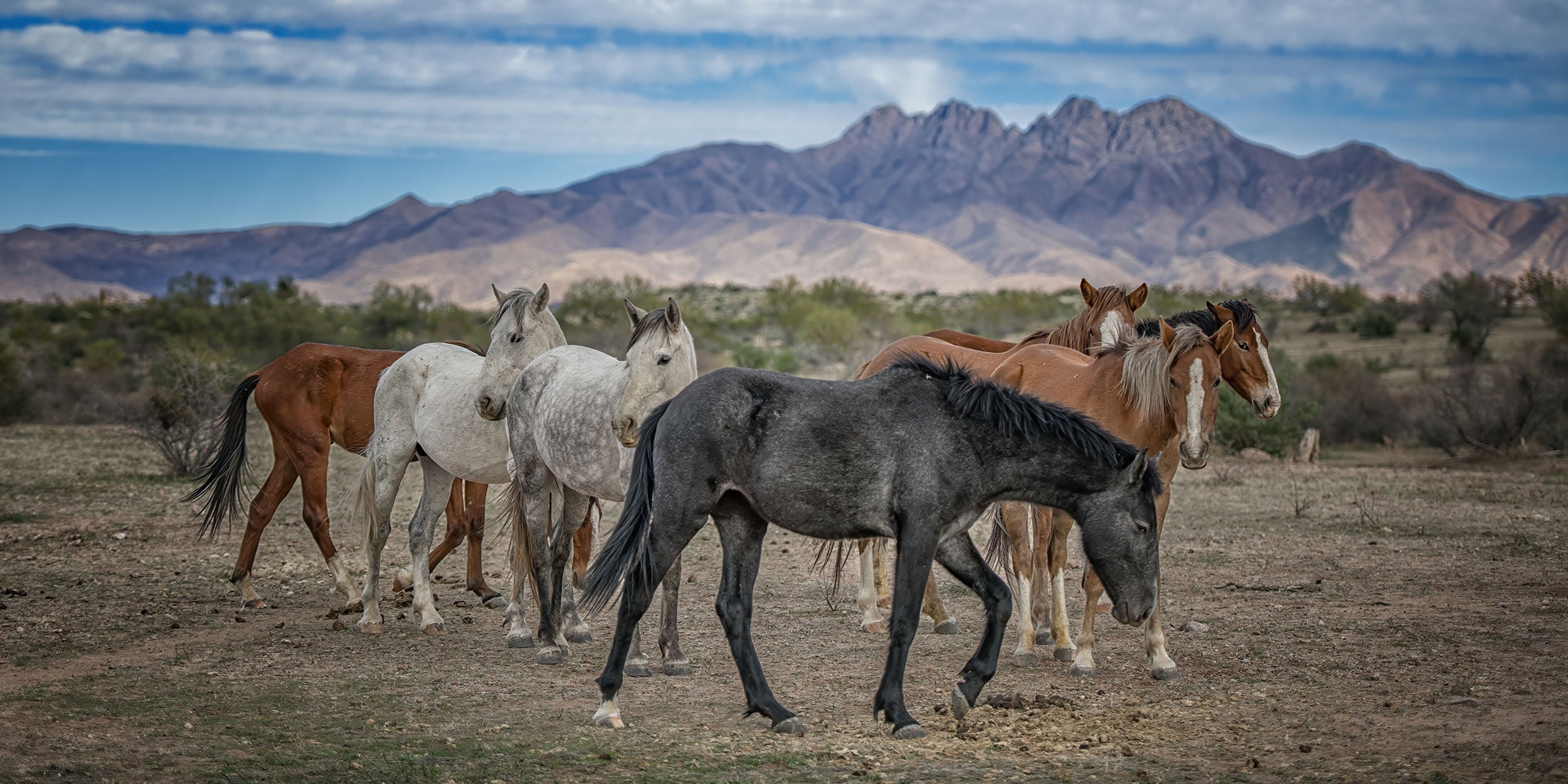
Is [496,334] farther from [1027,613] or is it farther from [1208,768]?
[1208,768]

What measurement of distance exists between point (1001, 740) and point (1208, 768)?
3.19ft

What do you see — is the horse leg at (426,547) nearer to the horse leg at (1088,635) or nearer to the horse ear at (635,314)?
the horse ear at (635,314)

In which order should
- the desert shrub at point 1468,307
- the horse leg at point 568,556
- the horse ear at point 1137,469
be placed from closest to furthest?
the horse ear at point 1137,469
the horse leg at point 568,556
the desert shrub at point 1468,307

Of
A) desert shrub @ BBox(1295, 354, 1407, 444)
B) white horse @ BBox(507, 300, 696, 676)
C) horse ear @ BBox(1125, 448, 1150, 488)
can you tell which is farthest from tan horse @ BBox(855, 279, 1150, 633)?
desert shrub @ BBox(1295, 354, 1407, 444)

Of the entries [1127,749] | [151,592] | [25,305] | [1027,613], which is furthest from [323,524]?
[25,305]

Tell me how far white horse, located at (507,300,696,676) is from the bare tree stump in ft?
48.5

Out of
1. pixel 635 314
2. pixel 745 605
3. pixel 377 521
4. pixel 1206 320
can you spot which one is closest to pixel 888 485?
pixel 745 605

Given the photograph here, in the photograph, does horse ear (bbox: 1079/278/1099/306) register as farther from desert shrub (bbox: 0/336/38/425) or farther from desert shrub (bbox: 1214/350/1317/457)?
desert shrub (bbox: 0/336/38/425)

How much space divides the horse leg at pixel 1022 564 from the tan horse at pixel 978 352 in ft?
2.36

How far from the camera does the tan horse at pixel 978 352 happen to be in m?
8.41

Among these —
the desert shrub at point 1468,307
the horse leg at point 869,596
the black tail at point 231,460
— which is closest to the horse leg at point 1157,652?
the horse leg at point 869,596

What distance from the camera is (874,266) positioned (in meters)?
155

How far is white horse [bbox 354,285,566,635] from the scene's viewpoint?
8.49 m

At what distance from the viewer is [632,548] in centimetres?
610
